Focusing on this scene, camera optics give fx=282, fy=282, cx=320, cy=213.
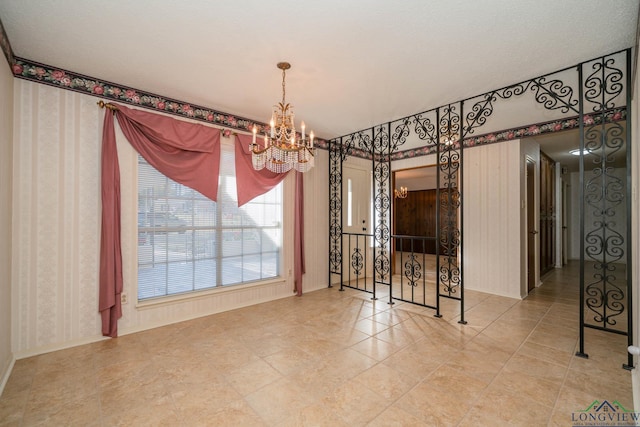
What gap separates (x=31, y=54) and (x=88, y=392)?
2.79m

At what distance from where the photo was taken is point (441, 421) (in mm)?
1722

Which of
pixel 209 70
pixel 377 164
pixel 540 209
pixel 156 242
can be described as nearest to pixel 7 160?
pixel 156 242

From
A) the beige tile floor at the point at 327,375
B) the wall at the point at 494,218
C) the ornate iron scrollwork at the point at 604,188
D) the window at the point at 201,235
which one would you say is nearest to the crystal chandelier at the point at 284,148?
the window at the point at 201,235

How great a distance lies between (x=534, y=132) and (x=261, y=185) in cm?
405

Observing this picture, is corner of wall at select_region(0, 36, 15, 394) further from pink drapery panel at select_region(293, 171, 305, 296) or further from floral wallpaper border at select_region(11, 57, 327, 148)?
pink drapery panel at select_region(293, 171, 305, 296)

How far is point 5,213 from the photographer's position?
2223 mm

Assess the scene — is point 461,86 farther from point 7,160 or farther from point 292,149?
point 7,160

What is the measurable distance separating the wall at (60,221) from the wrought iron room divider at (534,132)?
9.65ft

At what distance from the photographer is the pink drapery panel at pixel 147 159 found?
2.80m

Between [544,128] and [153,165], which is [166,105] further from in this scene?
[544,128]

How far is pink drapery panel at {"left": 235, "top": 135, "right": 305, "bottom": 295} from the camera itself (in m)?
3.76

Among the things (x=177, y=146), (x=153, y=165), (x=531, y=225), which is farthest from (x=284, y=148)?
(x=531, y=225)

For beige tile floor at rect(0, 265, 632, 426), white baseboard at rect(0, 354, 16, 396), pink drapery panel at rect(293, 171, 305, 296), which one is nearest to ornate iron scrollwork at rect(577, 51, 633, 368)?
beige tile floor at rect(0, 265, 632, 426)

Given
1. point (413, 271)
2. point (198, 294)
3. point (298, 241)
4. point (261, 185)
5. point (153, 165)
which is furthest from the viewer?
point (298, 241)
